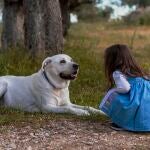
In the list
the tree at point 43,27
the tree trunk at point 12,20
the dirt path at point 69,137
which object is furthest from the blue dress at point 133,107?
the tree trunk at point 12,20

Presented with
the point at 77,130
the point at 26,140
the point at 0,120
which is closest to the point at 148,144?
the point at 77,130

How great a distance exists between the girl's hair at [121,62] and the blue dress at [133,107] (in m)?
0.10

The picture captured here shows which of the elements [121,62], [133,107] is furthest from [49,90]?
[133,107]

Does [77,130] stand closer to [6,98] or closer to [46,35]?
[6,98]

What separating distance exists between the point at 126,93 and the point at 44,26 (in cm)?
527

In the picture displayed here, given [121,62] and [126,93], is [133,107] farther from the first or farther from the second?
[121,62]

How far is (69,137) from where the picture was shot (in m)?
6.92

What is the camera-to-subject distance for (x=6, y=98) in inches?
343

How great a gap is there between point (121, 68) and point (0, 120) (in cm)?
166

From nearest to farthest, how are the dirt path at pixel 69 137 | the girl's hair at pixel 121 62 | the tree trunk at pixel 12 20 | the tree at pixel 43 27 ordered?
the dirt path at pixel 69 137 < the girl's hair at pixel 121 62 < the tree at pixel 43 27 < the tree trunk at pixel 12 20

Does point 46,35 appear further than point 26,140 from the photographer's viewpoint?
Yes

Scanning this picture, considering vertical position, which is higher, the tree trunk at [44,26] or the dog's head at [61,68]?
the tree trunk at [44,26]

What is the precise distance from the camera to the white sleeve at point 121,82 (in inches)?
280

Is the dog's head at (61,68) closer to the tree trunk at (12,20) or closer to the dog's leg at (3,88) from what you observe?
the dog's leg at (3,88)
